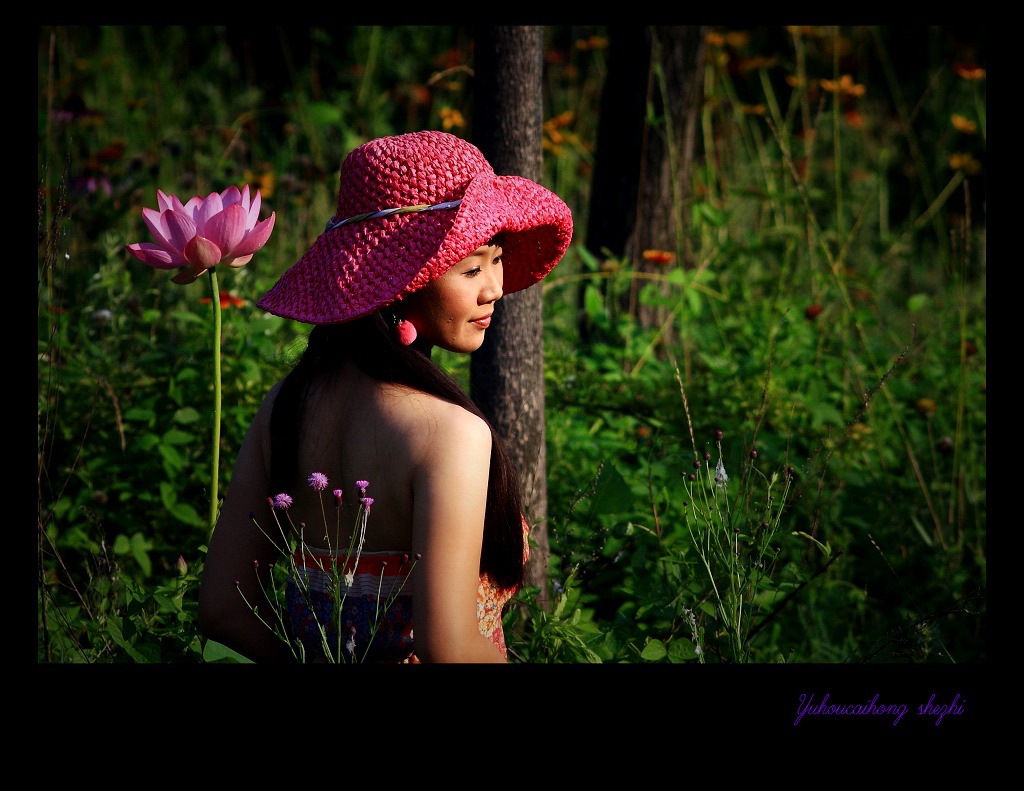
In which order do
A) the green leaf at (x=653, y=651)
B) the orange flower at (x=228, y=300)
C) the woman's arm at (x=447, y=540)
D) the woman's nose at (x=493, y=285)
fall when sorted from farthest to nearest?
the orange flower at (x=228, y=300), the green leaf at (x=653, y=651), the woman's nose at (x=493, y=285), the woman's arm at (x=447, y=540)

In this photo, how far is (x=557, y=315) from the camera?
3824 millimetres

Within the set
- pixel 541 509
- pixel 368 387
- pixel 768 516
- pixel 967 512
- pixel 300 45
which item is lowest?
pixel 967 512

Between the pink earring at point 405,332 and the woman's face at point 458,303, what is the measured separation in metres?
0.03

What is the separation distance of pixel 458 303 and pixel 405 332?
103mm

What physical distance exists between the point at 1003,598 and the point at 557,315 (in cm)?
207

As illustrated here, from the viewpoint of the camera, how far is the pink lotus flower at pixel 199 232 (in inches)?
73.0

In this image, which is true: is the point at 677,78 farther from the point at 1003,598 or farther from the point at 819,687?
the point at 819,687

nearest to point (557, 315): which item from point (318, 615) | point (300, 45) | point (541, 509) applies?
point (541, 509)

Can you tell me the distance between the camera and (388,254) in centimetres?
170

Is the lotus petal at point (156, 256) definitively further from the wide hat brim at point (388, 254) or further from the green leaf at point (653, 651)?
the green leaf at point (653, 651)

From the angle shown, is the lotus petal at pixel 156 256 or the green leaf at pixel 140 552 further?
the green leaf at pixel 140 552

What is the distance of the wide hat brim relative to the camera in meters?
1.67

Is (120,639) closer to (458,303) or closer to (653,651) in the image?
(458,303)

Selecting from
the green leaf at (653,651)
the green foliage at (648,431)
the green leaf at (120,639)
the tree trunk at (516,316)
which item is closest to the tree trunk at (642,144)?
the green foliage at (648,431)
